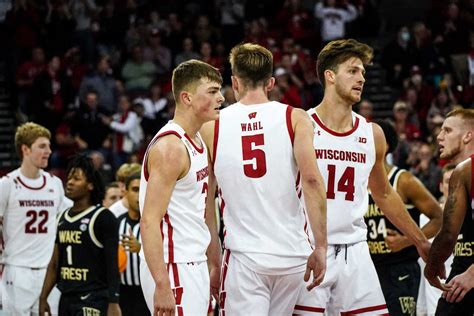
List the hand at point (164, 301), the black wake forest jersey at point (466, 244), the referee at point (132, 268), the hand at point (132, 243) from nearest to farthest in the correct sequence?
the hand at point (164, 301) → the black wake forest jersey at point (466, 244) → the hand at point (132, 243) → the referee at point (132, 268)

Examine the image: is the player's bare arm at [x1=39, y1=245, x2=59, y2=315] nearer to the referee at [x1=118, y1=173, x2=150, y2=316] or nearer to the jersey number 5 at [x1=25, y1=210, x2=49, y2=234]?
the referee at [x1=118, y1=173, x2=150, y2=316]

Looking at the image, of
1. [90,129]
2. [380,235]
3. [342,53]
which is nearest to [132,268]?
[380,235]

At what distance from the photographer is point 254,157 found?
704cm

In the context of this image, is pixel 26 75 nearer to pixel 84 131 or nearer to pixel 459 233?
pixel 84 131

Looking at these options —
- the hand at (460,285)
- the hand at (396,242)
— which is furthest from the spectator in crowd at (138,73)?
the hand at (460,285)

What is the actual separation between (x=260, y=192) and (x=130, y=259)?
426cm

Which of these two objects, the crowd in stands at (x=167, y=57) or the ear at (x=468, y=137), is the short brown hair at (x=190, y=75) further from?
the crowd in stands at (x=167, y=57)

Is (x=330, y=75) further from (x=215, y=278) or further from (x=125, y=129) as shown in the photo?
(x=125, y=129)

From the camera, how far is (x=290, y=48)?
22.4 m

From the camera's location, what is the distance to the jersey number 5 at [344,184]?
7.70 meters

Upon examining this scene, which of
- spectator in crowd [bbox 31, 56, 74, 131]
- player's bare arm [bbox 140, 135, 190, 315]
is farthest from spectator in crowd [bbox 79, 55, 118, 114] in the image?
player's bare arm [bbox 140, 135, 190, 315]

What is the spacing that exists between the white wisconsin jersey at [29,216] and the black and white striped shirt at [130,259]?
100 cm

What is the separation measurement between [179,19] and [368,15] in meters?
4.27

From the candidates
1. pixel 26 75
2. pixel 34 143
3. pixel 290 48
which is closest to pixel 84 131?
pixel 26 75
